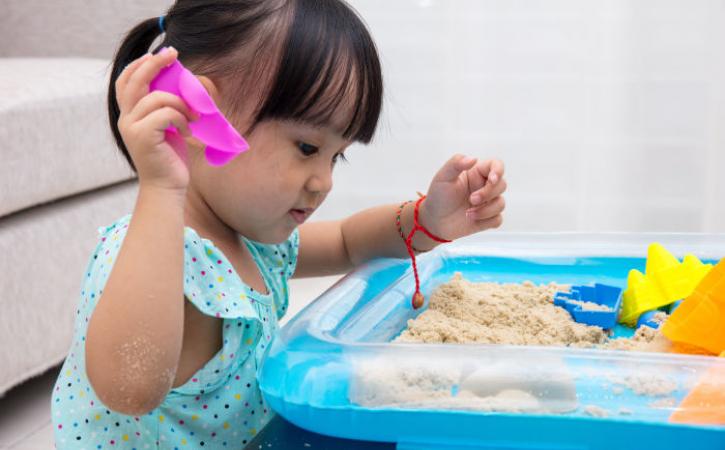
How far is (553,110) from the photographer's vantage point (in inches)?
73.2

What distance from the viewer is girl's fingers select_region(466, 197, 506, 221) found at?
844 mm

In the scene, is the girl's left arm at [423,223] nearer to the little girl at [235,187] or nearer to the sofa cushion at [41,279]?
the little girl at [235,187]

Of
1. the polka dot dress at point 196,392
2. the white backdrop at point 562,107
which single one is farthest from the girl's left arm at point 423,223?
the white backdrop at point 562,107

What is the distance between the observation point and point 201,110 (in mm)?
593

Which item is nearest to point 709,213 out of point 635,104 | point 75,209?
point 635,104

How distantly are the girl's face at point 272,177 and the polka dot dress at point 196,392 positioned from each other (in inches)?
1.7

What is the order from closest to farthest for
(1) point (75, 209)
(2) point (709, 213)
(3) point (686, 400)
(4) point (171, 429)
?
1. (3) point (686, 400)
2. (4) point (171, 429)
3. (1) point (75, 209)
4. (2) point (709, 213)

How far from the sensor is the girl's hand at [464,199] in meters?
0.83

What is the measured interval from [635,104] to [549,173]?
0.70ft

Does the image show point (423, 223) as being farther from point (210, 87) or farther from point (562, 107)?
point (562, 107)

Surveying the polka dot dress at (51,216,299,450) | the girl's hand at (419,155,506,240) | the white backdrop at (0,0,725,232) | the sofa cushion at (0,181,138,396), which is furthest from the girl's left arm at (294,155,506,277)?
the white backdrop at (0,0,725,232)

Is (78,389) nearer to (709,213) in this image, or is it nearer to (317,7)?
(317,7)

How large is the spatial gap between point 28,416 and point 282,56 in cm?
68

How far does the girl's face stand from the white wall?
117cm
